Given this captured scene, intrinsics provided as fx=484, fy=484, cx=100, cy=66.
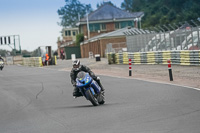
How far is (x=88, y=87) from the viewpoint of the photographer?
12266mm

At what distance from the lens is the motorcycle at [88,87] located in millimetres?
12133

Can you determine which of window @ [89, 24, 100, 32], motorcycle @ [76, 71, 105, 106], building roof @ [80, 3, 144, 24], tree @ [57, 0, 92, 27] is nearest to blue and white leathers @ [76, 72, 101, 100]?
motorcycle @ [76, 71, 105, 106]

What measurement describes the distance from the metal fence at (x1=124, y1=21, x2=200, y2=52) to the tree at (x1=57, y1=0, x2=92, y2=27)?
4756 inches

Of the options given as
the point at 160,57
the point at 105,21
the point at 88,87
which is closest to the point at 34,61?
the point at 160,57

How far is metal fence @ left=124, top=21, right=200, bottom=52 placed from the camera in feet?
97.5

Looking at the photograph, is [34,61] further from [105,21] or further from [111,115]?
[111,115]

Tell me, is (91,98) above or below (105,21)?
below

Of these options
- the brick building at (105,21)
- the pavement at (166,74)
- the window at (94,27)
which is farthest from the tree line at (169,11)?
the pavement at (166,74)

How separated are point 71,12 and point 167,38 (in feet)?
436

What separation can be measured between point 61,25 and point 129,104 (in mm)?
153146

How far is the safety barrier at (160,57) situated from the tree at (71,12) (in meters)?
122

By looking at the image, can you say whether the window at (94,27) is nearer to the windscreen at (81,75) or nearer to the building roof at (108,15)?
the building roof at (108,15)

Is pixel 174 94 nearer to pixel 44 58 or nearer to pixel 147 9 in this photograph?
pixel 44 58

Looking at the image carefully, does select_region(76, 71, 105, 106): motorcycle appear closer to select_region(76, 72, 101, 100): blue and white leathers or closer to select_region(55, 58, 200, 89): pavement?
select_region(76, 72, 101, 100): blue and white leathers
